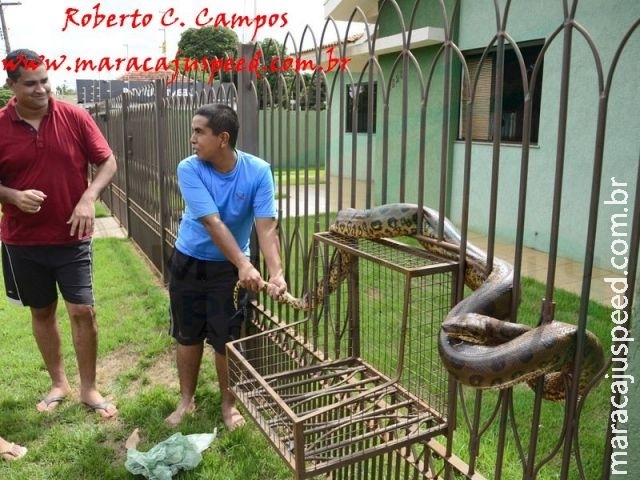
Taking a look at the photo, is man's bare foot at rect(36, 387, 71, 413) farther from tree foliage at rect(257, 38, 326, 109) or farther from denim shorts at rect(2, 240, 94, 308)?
tree foliage at rect(257, 38, 326, 109)

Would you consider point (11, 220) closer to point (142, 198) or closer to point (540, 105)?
point (142, 198)

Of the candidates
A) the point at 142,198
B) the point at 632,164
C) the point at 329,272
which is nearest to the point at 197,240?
the point at 329,272

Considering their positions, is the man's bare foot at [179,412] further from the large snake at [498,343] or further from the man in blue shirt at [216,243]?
the large snake at [498,343]

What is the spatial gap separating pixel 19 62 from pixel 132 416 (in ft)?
8.21

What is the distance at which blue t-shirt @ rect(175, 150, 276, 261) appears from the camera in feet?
11.5

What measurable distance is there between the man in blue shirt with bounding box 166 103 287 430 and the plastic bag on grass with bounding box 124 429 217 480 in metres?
0.45

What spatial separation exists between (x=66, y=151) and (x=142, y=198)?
15.2 feet

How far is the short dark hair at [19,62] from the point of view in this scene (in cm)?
374

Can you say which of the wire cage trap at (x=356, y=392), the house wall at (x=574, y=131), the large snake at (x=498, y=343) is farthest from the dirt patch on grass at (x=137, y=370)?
the house wall at (x=574, y=131)

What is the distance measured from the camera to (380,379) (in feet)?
8.93

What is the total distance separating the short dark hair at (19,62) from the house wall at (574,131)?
595cm

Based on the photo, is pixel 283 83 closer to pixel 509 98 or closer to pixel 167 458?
pixel 167 458

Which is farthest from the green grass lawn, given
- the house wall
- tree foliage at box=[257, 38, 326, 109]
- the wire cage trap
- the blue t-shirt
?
the house wall

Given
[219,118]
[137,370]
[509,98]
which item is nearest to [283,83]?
[219,118]
